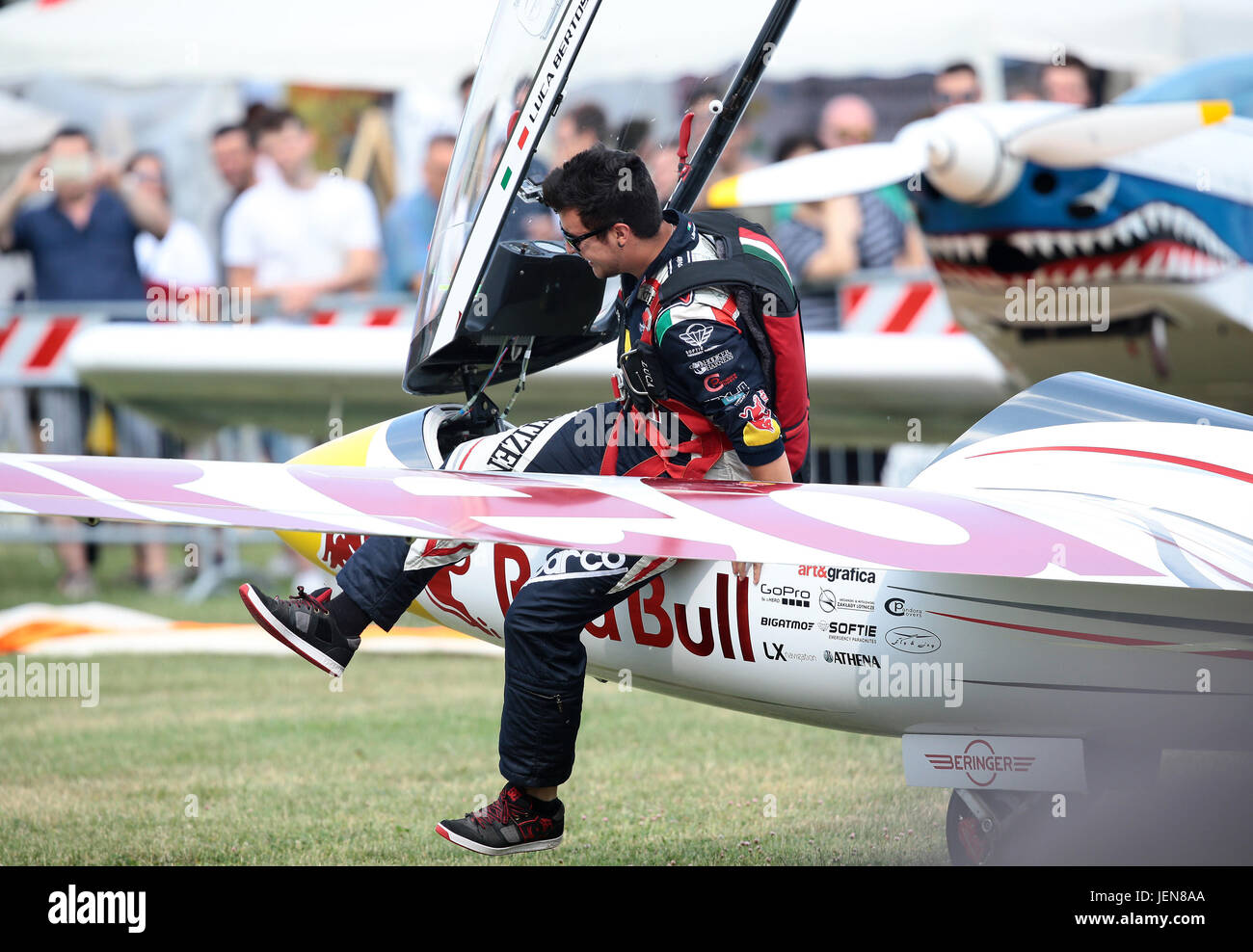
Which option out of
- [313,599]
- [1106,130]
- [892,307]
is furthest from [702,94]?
[892,307]

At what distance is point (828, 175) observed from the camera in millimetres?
7109

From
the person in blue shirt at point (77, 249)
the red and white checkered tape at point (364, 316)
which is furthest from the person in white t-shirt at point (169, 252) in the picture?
the red and white checkered tape at point (364, 316)

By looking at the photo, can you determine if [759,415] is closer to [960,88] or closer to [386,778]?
[386,778]

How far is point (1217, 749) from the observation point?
332 centimetres

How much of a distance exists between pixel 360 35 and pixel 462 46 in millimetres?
1061

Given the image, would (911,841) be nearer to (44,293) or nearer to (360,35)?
(44,293)

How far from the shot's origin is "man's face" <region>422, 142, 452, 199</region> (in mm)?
10461

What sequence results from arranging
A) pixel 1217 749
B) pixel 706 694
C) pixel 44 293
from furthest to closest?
1. pixel 44 293
2. pixel 706 694
3. pixel 1217 749

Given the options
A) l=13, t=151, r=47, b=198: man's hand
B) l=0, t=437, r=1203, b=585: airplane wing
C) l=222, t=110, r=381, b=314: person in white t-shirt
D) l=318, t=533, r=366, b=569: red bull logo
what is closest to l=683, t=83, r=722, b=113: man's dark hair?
l=0, t=437, r=1203, b=585: airplane wing

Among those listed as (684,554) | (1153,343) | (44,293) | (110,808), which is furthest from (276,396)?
(684,554)

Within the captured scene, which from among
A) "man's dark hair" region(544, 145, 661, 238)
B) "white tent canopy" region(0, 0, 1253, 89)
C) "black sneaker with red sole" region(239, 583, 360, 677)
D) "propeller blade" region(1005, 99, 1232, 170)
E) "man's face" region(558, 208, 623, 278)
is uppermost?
"white tent canopy" region(0, 0, 1253, 89)

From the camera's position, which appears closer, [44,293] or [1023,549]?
[1023,549]

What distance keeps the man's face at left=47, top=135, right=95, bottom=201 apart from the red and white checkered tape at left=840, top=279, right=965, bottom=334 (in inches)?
236

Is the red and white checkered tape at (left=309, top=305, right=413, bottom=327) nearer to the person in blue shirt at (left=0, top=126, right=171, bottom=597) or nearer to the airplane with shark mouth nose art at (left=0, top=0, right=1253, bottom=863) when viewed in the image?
the person in blue shirt at (left=0, top=126, right=171, bottom=597)
